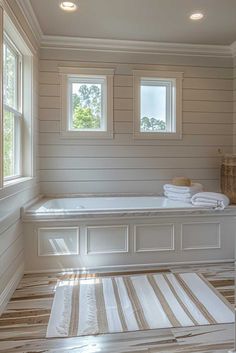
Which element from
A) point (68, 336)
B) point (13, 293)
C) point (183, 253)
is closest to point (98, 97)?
point (183, 253)

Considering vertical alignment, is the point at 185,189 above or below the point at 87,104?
below

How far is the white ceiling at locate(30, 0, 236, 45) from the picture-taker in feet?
9.27

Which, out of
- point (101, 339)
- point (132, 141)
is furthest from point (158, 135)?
point (101, 339)

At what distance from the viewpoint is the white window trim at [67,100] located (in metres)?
3.68

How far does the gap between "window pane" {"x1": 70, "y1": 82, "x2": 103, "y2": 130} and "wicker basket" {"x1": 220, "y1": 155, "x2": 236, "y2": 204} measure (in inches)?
67.3

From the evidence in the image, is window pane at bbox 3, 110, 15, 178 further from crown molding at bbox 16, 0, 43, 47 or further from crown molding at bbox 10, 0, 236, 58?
crown molding at bbox 10, 0, 236, 58

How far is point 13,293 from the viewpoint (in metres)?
2.38

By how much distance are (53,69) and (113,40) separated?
0.85m

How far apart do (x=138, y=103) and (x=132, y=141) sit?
20.4 inches

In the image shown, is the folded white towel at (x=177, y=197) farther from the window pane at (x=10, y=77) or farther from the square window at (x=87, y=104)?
the window pane at (x=10, y=77)

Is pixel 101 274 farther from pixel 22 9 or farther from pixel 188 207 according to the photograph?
pixel 22 9

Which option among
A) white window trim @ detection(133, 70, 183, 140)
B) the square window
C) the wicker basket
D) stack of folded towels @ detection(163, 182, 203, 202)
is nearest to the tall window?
the square window

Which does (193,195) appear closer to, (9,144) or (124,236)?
(124,236)

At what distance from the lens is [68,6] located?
112 inches
